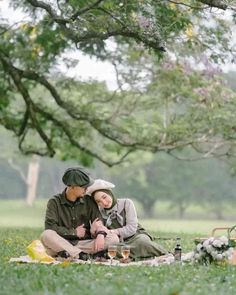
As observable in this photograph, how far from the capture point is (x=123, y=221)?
8844 millimetres

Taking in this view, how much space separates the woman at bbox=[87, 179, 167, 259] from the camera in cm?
858

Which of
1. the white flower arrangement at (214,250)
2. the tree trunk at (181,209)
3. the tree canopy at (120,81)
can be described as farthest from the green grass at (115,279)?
the tree trunk at (181,209)

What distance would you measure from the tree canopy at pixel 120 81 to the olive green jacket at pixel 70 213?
286 centimetres

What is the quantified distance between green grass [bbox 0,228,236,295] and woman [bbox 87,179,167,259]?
116cm

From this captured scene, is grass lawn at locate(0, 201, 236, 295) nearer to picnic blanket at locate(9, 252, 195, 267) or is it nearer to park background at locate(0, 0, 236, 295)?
park background at locate(0, 0, 236, 295)

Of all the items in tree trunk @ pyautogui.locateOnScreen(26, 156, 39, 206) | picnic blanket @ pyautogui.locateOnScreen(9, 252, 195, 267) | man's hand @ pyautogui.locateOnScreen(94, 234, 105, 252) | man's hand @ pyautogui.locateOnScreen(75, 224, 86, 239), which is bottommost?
picnic blanket @ pyautogui.locateOnScreen(9, 252, 195, 267)

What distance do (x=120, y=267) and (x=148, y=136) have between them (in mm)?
9516

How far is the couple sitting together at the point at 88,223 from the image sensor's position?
8.41m

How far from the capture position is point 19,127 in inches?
671

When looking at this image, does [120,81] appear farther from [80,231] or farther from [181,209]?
[181,209]

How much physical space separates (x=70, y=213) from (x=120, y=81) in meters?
7.91

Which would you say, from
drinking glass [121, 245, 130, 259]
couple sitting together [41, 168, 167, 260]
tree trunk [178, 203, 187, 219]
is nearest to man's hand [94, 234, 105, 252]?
couple sitting together [41, 168, 167, 260]

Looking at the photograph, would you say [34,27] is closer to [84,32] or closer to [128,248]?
[84,32]

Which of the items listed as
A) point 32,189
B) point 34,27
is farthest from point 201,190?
point 34,27
